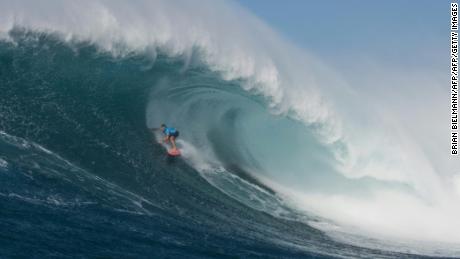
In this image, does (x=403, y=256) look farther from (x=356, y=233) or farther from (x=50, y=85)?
(x=50, y=85)

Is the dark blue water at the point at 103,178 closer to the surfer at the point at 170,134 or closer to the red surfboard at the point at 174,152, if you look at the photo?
the red surfboard at the point at 174,152

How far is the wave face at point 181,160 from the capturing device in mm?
14969

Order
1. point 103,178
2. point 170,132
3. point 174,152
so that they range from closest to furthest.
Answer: point 103,178 → point 174,152 → point 170,132

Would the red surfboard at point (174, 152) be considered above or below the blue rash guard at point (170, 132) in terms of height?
below

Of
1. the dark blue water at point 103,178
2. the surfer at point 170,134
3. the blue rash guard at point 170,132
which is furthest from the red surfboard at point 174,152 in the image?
the blue rash guard at point 170,132

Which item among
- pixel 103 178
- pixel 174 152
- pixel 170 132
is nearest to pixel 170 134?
pixel 170 132

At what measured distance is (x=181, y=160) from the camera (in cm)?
2259

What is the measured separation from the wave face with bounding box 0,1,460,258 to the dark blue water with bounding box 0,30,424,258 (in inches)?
2.3

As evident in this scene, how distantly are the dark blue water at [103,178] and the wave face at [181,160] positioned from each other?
0.19 ft

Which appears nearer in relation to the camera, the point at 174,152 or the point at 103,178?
the point at 103,178

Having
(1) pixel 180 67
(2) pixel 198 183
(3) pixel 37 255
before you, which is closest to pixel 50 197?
(3) pixel 37 255

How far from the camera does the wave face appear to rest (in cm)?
1497

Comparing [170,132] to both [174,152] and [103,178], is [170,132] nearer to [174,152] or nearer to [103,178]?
[174,152]

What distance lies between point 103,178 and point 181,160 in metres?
5.31
